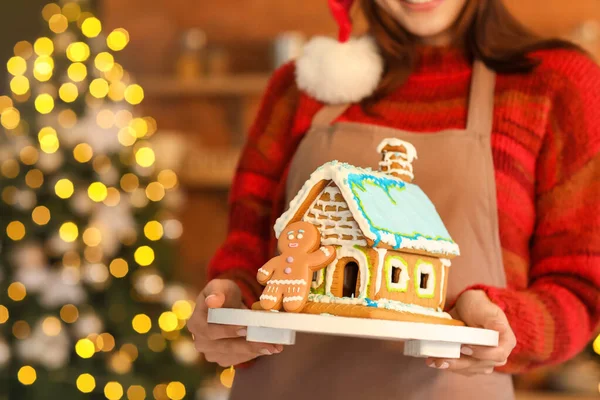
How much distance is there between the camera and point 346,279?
0.88 meters

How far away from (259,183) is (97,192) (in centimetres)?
171

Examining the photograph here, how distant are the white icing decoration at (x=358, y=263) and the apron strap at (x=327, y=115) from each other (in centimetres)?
37

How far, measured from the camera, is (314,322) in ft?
2.50

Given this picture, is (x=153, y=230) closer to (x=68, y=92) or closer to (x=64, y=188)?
(x=64, y=188)

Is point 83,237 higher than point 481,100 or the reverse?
the reverse

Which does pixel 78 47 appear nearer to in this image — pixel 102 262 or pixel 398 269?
pixel 102 262

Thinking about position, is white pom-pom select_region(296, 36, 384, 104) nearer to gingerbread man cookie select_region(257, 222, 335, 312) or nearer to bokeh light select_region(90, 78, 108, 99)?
gingerbread man cookie select_region(257, 222, 335, 312)

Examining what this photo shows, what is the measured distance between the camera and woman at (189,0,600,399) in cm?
104

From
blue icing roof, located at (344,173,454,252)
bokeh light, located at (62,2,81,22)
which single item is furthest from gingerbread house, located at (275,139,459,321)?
bokeh light, located at (62,2,81,22)

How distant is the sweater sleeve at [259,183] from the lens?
1.20 metres

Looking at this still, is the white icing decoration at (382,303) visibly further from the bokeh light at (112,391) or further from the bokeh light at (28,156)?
the bokeh light at (28,156)

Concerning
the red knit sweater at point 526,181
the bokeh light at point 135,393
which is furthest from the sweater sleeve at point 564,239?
the bokeh light at point 135,393

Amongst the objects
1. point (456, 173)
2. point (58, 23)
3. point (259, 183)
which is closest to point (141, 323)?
point (58, 23)

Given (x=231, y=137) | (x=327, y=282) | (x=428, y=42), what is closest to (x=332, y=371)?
(x=327, y=282)
